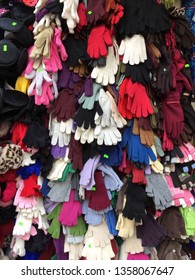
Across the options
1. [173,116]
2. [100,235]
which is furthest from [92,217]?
[173,116]

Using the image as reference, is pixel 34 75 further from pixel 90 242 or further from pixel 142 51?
pixel 90 242

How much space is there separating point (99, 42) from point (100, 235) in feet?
1.79

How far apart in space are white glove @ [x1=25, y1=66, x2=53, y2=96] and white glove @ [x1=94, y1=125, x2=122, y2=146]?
0.61ft

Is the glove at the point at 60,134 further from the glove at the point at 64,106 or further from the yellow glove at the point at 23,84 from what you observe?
the yellow glove at the point at 23,84

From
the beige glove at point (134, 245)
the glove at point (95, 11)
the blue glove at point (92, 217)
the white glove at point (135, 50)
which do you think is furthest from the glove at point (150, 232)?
the glove at point (95, 11)

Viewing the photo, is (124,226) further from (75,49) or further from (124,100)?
(75,49)

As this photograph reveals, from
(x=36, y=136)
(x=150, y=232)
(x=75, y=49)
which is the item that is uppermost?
(x=75, y=49)

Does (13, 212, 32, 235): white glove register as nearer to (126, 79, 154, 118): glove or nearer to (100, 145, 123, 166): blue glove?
(100, 145, 123, 166): blue glove

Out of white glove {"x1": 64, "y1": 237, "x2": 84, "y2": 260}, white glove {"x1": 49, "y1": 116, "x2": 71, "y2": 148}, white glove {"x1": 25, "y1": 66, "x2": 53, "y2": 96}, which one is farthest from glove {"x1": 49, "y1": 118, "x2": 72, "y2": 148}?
white glove {"x1": 64, "y1": 237, "x2": 84, "y2": 260}

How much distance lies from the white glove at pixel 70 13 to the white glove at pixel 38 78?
0.45 ft

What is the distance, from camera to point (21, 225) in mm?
920

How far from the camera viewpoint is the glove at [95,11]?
2.58 feet
